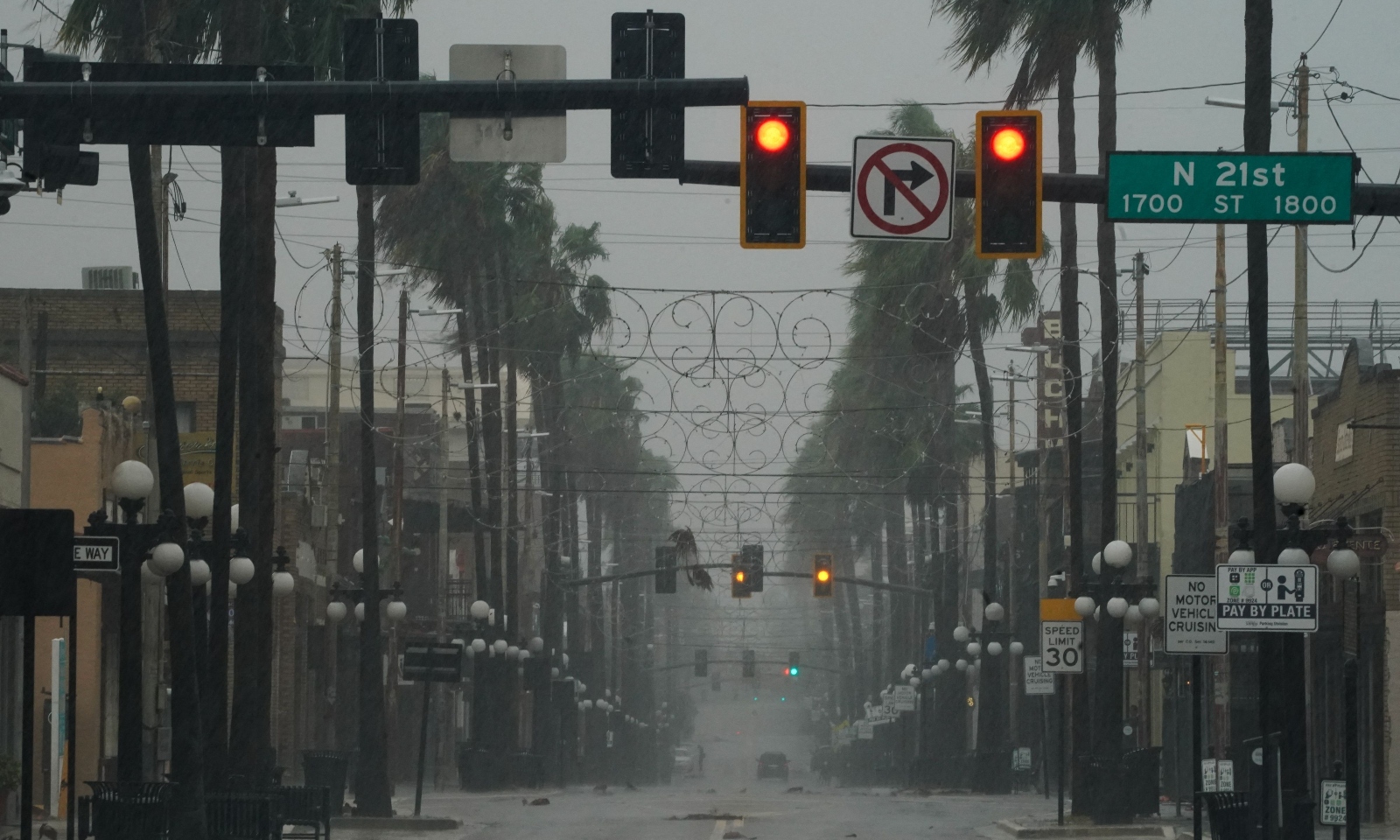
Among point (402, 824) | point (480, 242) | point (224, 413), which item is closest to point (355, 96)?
point (224, 413)

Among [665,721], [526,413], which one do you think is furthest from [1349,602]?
[665,721]

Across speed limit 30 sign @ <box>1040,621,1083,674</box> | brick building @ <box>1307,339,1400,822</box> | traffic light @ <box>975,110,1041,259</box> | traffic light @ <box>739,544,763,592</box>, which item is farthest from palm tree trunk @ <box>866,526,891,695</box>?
traffic light @ <box>975,110,1041,259</box>

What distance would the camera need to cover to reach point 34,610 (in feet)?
51.1

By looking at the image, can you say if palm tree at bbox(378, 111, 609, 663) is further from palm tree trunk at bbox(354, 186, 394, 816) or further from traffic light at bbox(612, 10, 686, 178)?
traffic light at bbox(612, 10, 686, 178)

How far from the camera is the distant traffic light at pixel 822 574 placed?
56.2 m

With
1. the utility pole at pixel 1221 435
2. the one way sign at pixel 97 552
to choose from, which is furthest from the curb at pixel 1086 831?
the one way sign at pixel 97 552

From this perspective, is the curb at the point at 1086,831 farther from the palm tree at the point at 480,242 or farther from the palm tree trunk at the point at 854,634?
the palm tree trunk at the point at 854,634

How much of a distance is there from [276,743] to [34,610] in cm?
3668

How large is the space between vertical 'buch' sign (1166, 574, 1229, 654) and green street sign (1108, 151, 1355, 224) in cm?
735

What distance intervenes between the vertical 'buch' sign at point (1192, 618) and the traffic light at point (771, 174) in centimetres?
931

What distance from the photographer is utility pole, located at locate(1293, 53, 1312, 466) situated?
33562 millimetres

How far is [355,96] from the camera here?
14398 millimetres

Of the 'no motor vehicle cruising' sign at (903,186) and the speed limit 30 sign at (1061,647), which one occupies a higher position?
the 'no motor vehicle cruising' sign at (903,186)

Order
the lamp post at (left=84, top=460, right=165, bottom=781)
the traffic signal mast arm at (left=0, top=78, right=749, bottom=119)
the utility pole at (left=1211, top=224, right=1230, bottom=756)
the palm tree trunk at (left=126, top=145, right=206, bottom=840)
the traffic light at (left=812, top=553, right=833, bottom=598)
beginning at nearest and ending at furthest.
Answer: the traffic signal mast arm at (left=0, top=78, right=749, bottom=119) → the lamp post at (left=84, top=460, right=165, bottom=781) → the palm tree trunk at (left=126, top=145, right=206, bottom=840) → the utility pole at (left=1211, top=224, right=1230, bottom=756) → the traffic light at (left=812, top=553, right=833, bottom=598)
